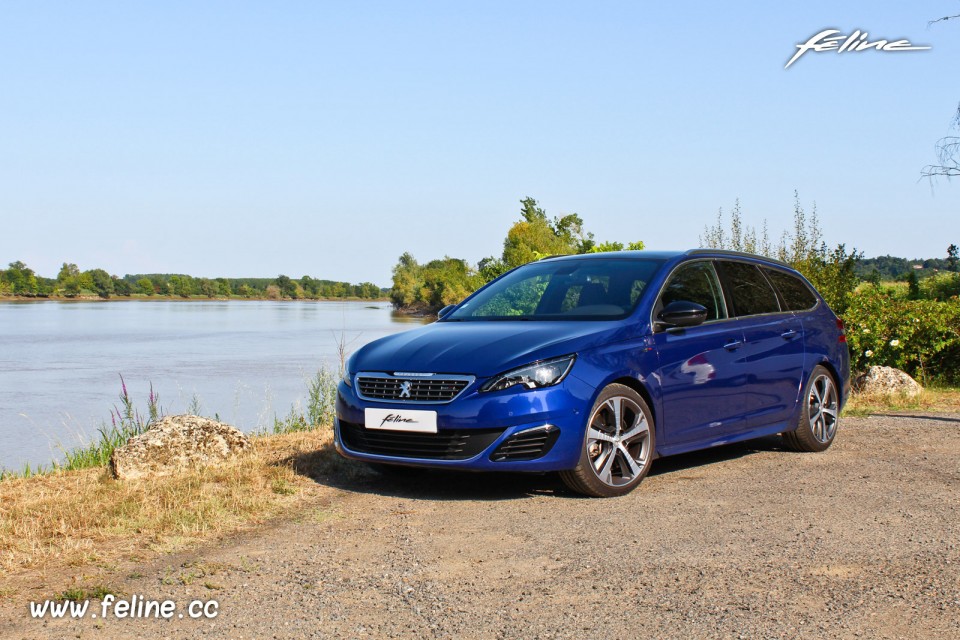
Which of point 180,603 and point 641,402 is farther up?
point 641,402

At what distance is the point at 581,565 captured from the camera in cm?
474

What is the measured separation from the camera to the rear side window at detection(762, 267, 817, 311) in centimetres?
837

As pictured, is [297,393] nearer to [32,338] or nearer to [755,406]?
[755,406]

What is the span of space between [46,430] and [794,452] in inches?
488

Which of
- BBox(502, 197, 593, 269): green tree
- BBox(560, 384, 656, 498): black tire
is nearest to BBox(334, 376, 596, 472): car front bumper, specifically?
BBox(560, 384, 656, 498): black tire

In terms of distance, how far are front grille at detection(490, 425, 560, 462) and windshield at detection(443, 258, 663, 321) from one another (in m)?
1.14

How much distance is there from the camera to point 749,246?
60.3ft

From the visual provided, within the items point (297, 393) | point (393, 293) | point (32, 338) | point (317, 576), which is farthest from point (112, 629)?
point (393, 293)

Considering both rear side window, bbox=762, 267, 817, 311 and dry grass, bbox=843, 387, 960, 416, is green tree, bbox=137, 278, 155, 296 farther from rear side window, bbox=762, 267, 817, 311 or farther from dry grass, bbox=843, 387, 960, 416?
rear side window, bbox=762, 267, 817, 311

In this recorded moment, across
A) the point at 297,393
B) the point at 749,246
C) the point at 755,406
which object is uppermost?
the point at 749,246

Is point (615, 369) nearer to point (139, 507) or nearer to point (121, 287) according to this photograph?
point (139, 507)

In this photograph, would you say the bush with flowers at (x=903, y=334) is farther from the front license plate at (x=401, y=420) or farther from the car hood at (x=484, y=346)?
the front license plate at (x=401, y=420)

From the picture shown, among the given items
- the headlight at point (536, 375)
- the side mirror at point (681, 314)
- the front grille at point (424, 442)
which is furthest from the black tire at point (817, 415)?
the front grille at point (424, 442)

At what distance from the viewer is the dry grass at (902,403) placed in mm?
11844
